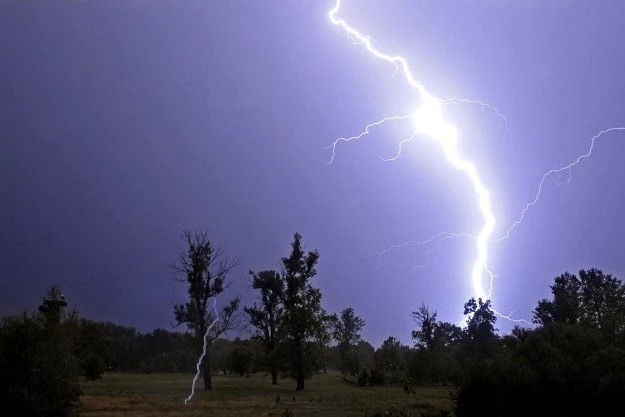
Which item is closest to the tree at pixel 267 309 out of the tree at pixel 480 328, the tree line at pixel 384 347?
the tree line at pixel 384 347

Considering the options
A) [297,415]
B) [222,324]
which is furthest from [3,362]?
[222,324]

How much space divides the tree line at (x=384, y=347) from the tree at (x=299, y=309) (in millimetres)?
74

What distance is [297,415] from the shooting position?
1972 centimetres

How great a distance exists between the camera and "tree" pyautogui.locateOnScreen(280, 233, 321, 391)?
37406 mm

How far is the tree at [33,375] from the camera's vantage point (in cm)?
1316

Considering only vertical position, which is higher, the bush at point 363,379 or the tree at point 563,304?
the tree at point 563,304

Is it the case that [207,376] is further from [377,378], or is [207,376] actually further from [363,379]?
[377,378]

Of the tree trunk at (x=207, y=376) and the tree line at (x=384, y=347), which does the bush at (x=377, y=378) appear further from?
the tree trunk at (x=207, y=376)

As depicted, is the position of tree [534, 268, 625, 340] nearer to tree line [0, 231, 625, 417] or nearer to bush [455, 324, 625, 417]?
tree line [0, 231, 625, 417]

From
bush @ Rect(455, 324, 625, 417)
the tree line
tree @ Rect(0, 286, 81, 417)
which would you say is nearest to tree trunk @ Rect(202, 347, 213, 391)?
the tree line

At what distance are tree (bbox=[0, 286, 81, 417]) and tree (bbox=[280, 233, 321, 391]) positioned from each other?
2222 cm

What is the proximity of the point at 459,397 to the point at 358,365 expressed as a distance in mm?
46230

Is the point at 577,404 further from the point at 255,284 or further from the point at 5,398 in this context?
the point at 255,284

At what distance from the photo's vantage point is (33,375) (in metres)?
13.9
